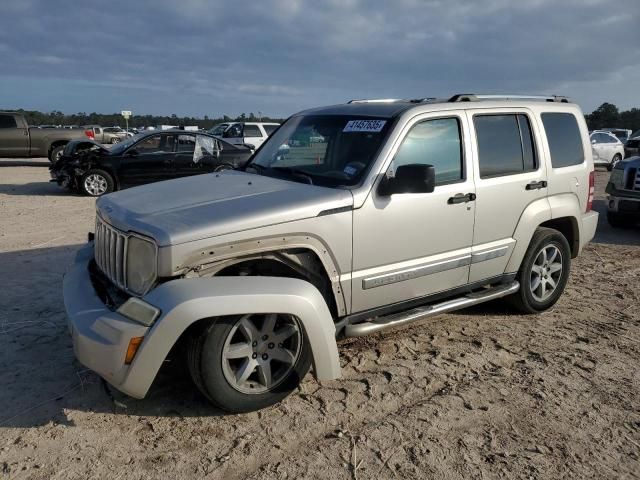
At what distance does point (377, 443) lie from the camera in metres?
3.06

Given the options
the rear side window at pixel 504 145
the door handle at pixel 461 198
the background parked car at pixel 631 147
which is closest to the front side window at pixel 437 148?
the door handle at pixel 461 198

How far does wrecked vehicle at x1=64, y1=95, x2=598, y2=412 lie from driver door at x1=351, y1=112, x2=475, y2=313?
0.04 ft

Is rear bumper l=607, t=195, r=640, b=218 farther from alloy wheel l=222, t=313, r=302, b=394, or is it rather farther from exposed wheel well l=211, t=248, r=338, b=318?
alloy wheel l=222, t=313, r=302, b=394

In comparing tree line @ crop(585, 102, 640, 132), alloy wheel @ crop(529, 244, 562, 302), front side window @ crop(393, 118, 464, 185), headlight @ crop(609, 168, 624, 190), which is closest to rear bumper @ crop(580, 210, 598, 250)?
alloy wheel @ crop(529, 244, 562, 302)

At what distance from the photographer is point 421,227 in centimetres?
398

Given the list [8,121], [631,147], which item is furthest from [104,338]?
[631,147]

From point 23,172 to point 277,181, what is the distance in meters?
16.9

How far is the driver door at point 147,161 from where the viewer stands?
12289 mm

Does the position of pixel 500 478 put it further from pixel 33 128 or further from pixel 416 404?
pixel 33 128

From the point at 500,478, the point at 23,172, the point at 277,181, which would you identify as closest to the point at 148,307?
the point at 277,181

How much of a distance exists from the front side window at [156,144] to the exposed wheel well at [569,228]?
9394 millimetres

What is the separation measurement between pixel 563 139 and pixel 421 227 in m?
2.15

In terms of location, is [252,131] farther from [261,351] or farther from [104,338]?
[104,338]

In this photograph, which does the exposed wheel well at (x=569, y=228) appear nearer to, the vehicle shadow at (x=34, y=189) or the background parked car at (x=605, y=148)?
the vehicle shadow at (x=34, y=189)
